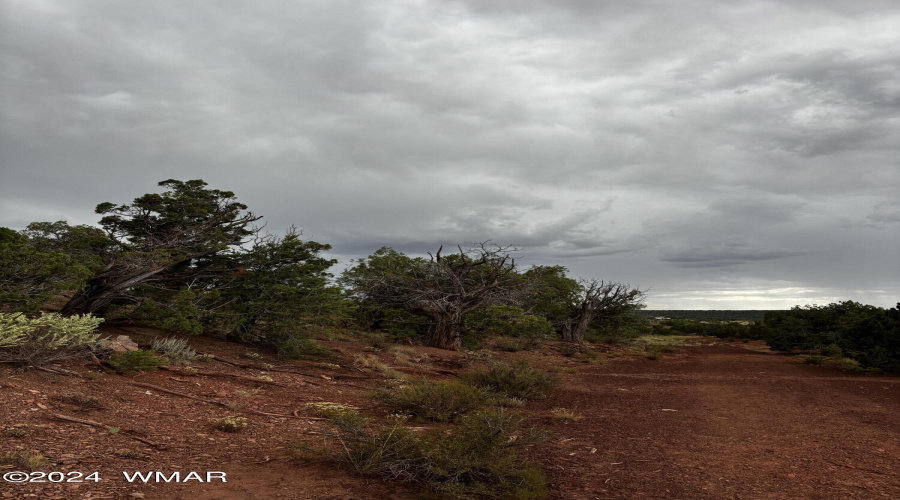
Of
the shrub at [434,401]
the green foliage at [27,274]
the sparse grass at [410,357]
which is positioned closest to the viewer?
the shrub at [434,401]

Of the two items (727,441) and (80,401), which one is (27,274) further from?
(727,441)

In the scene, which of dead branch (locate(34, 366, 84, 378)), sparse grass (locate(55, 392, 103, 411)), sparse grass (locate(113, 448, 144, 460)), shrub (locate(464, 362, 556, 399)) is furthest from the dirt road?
dead branch (locate(34, 366, 84, 378))

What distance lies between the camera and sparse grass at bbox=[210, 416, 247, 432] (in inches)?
313

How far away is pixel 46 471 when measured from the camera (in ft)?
17.7

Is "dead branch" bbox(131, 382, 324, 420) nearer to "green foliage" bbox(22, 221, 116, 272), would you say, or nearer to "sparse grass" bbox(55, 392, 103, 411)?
"sparse grass" bbox(55, 392, 103, 411)

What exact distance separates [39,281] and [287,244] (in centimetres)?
733

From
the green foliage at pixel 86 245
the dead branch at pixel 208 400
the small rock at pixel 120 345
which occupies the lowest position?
the dead branch at pixel 208 400

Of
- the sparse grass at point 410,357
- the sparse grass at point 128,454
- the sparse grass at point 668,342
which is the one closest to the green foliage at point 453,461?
the sparse grass at point 128,454

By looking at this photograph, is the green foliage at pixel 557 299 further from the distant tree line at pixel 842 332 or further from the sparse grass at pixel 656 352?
the distant tree line at pixel 842 332

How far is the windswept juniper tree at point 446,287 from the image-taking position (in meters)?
24.9

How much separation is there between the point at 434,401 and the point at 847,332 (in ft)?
78.4

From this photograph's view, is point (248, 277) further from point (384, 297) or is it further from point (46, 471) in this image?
point (46, 471)

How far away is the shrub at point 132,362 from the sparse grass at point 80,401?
102 inches

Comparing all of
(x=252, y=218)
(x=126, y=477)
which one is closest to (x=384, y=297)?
(x=252, y=218)
